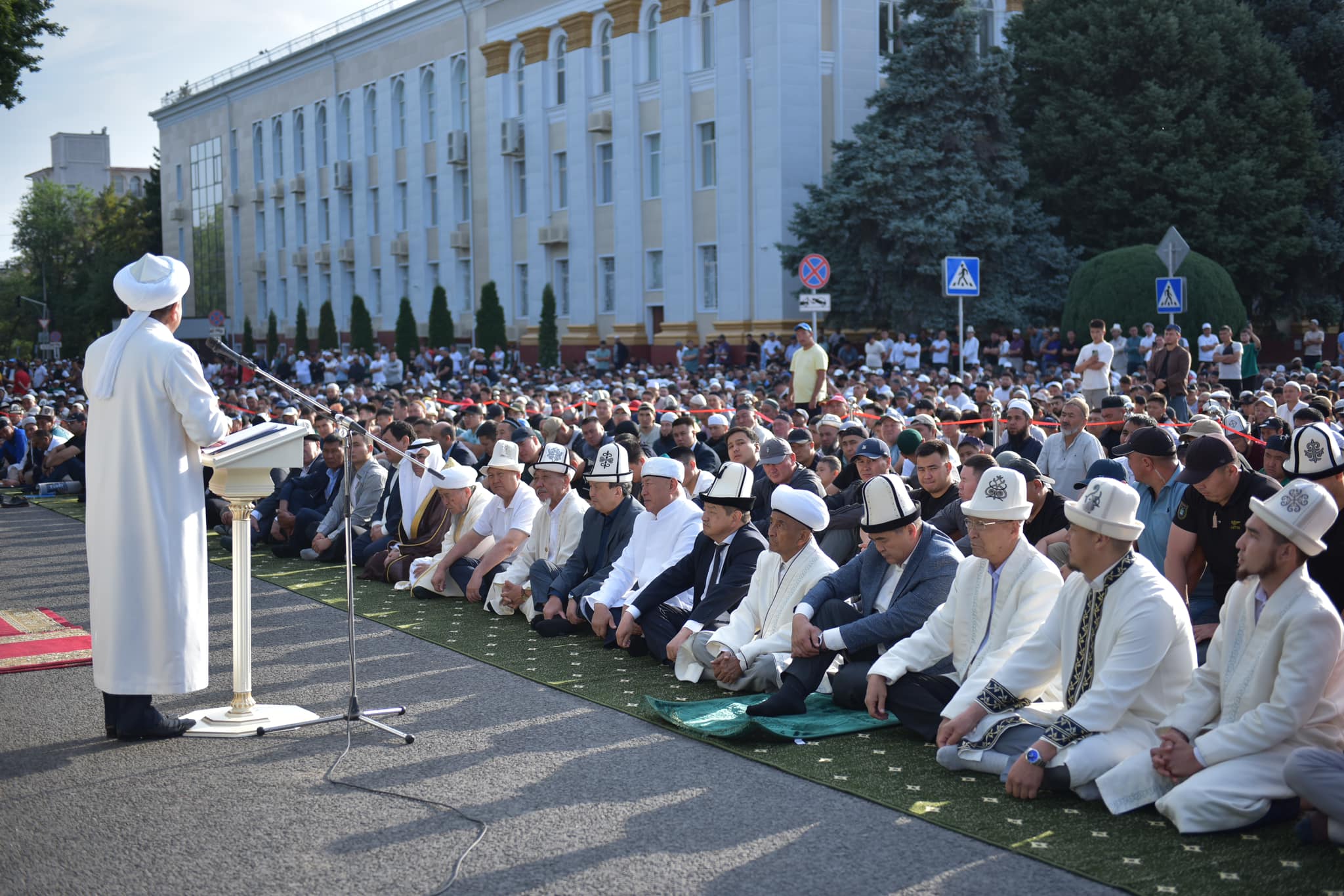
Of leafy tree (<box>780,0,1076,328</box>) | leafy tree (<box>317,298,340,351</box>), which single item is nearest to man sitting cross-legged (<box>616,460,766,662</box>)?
leafy tree (<box>780,0,1076,328</box>)

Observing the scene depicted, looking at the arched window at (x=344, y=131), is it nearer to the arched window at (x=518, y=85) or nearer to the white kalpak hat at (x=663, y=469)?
the arched window at (x=518, y=85)

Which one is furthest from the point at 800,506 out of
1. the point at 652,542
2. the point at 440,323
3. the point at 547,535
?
the point at 440,323

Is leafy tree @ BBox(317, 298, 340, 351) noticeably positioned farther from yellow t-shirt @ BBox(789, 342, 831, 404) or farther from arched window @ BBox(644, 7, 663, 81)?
yellow t-shirt @ BBox(789, 342, 831, 404)

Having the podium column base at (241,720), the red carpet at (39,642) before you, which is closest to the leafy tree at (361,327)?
the red carpet at (39,642)

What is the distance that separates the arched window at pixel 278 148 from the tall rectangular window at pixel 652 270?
28.9 meters

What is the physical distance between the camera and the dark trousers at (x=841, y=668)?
7590mm

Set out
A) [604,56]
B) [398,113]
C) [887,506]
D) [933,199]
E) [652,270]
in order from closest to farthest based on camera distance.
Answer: [887,506], [933,199], [652,270], [604,56], [398,113]

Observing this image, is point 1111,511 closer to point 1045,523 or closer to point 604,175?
point 1045,523

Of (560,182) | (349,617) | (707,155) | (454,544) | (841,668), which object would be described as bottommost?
(841,668)

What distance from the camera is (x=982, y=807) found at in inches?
231

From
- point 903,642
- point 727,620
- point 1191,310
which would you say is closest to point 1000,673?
point 903,642

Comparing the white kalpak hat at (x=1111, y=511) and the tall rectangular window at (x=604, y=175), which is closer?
the white kalpak hat at (x=1111, y=511)

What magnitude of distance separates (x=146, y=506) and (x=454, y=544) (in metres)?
5.07

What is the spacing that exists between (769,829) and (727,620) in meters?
3.18
